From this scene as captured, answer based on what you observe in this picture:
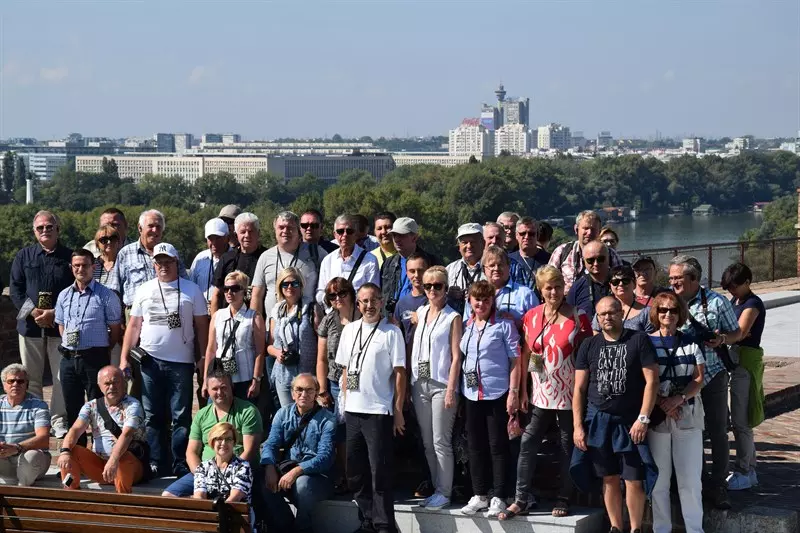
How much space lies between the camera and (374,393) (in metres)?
6.80

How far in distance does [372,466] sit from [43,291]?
2842 mm

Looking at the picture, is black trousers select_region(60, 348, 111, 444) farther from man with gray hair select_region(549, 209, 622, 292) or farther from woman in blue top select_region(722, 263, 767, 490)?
woman in blue top select_region(722, 263, 767, 490)

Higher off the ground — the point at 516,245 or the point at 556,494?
the point at 516,245

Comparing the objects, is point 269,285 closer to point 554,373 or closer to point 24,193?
point 554,373

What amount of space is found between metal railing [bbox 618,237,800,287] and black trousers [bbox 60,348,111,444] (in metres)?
7.42

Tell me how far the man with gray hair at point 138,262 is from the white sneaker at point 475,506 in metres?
2.44

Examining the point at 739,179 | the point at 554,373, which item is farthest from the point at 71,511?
the point at 739,179

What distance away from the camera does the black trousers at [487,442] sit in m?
6.68

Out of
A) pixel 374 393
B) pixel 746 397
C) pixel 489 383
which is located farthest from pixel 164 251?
pixel 746 397

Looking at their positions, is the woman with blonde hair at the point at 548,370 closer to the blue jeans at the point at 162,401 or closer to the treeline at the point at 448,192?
the blue jeans at the point at 162,401

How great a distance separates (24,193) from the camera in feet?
539

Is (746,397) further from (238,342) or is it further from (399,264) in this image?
(238,342)

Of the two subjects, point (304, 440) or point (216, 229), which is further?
point (216, 229)

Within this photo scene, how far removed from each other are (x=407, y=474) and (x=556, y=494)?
37.9 inches
